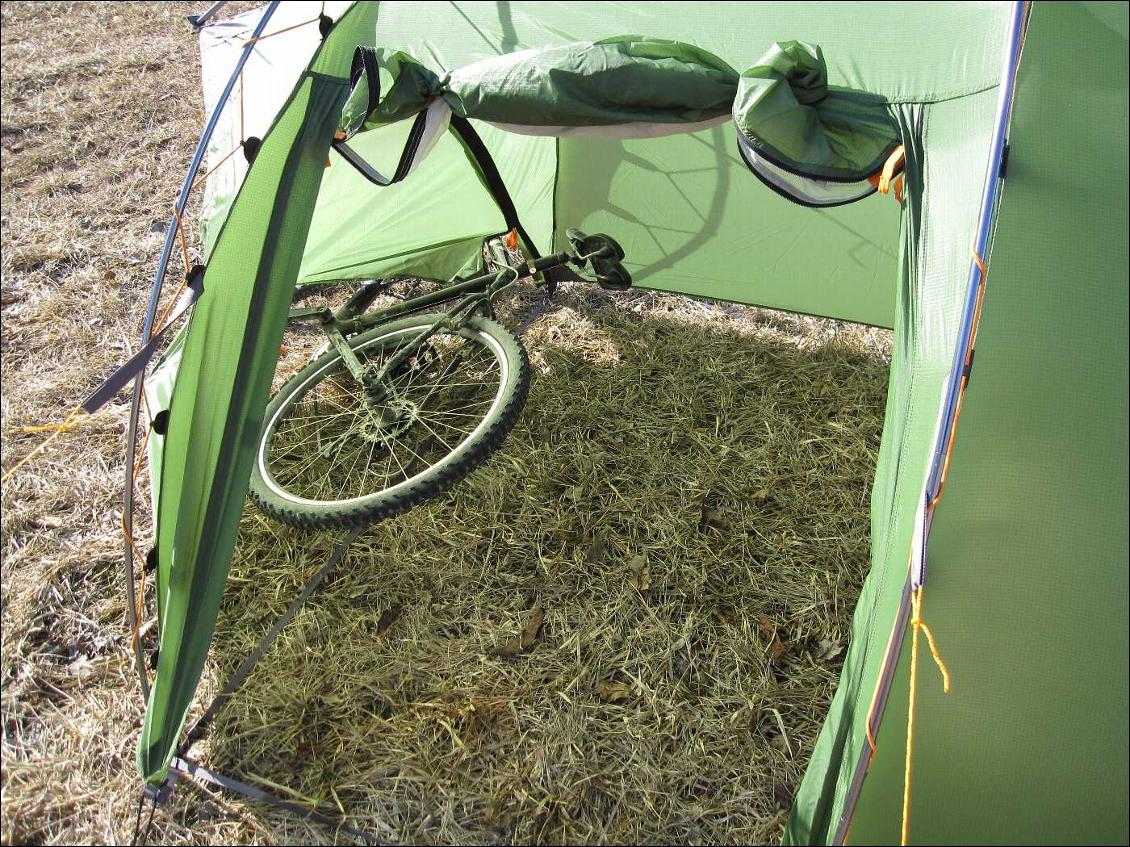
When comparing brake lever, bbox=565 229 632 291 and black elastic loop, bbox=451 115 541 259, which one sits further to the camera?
brake lever, bbox=565 229 632 291

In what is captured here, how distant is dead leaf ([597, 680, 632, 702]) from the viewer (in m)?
2.26

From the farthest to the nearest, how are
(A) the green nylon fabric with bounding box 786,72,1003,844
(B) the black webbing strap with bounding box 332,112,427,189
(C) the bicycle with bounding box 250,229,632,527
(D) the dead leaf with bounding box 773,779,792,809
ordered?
(C) the bicycle with bounding box 250,229,632,527
(B) the black webbing strap with bounding box 332,112,427,189
(D) the dead leaf with bounding box 773,779,792,809
(A) the green nylon fabric with bounding box 786,72,1003,844

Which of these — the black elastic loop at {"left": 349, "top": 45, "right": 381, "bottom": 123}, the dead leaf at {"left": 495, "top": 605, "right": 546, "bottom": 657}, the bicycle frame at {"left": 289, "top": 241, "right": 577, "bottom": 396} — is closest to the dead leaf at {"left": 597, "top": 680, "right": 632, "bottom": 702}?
the dead leaf at {"left": 495, "top": 605, "right": 546, "bottom": 657}

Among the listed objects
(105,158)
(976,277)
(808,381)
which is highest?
(976,277)

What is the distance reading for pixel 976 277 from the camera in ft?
5.02

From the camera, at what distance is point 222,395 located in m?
2.02

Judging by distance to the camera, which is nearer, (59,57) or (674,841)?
(674,841)

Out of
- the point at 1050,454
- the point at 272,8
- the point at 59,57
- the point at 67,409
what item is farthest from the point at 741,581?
the point at 59,57

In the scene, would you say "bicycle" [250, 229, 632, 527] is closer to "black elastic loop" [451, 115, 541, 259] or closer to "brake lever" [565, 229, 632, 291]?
"brake lever" [565, 229, 632, 291]

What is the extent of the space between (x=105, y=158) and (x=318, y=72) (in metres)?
3.28

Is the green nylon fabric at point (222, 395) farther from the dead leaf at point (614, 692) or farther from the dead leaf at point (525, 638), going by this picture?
the dead leaf at point (614, 692)

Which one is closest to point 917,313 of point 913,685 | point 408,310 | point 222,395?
point 913,685

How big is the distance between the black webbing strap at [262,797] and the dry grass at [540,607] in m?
0.03

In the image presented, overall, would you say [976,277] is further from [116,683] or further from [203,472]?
[116,683]
